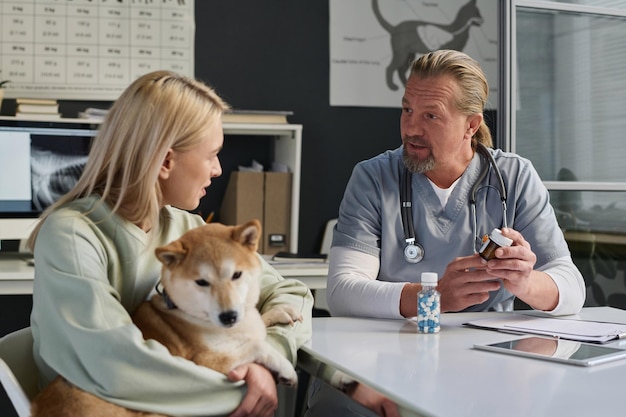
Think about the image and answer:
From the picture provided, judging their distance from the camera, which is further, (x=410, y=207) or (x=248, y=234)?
(x=410, y=207)

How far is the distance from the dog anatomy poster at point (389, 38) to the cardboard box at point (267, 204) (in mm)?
584

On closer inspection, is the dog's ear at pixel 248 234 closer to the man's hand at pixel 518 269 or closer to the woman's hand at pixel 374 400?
the woman's hand at pixel 374 400

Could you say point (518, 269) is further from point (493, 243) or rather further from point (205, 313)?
point (205, 313)

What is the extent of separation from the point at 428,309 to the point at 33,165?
74.8 inches

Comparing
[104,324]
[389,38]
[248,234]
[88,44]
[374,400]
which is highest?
[389,38]

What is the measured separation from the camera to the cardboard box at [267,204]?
3.38m

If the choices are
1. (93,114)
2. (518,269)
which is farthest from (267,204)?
(518,269)

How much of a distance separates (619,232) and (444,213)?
1.65 metres

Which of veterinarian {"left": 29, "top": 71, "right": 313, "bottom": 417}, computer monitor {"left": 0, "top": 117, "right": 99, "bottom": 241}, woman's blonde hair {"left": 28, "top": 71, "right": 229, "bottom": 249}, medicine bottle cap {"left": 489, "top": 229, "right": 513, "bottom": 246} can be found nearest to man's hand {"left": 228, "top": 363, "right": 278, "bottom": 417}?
veterinarian {"left": 29, "top": 71, "right": 313, "bottom": 417}

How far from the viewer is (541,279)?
1.77 meters

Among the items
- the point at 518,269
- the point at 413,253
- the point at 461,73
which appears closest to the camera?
the point at 518,269

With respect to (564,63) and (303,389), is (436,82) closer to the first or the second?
(303,389)

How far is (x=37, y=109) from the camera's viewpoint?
10.4 feet

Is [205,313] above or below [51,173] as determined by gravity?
below
